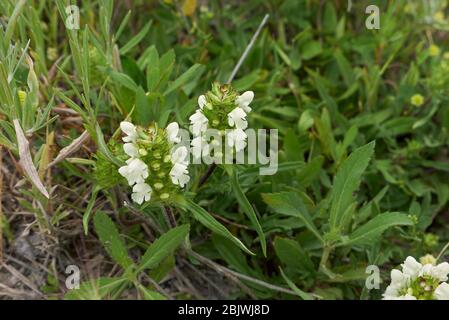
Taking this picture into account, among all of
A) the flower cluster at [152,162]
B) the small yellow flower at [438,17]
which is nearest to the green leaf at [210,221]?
the flower cluster at [152,162]

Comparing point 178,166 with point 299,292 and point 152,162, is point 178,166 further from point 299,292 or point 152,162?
point 299,292

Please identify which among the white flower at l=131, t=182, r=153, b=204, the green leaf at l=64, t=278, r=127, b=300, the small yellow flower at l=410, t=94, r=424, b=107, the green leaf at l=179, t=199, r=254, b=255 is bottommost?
the green leaf at l=64, t=278, r=127, b=300

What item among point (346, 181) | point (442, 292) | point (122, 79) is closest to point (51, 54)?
point (122, 79)

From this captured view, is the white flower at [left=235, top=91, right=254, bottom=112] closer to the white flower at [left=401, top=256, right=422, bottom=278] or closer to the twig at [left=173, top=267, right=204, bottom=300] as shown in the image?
the white flower at [left=401, top=256, right=422, bottom=278]

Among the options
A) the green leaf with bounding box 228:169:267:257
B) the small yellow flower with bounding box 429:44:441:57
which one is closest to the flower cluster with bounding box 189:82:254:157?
the green leaf with bounding box 228:169:267:257

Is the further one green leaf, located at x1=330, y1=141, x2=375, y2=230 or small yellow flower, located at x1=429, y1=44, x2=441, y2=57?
small yellow flower, located at x1=429, y1=44, x2=441, y2=57
